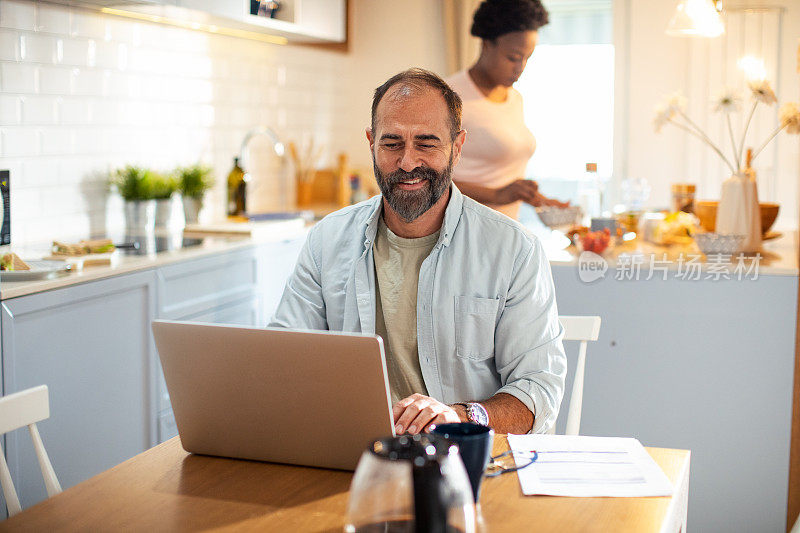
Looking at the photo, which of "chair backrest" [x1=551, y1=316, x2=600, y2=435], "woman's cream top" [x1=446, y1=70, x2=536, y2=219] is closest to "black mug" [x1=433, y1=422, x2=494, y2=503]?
"chair backrest" [x1=551, y1=316, x2=600, y2=435]

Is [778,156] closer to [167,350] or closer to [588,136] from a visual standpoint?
[588,136]

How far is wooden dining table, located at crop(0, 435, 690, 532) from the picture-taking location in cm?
113

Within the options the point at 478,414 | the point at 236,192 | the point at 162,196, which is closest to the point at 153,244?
the point at 162,196

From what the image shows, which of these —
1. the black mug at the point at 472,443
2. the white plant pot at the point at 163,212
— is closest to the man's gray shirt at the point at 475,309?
the black mug at the point at 472,443

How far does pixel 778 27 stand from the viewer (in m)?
5.06

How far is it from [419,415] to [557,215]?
2.13m

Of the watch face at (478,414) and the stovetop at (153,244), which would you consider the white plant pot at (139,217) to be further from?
the watch face at (478,414)

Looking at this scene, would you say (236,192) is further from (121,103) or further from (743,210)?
(743,210)

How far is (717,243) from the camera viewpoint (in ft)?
9.39

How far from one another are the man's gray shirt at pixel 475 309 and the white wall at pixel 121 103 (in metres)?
1.75

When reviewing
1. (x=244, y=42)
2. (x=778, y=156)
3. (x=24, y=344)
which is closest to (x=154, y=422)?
(x=24, y=344)

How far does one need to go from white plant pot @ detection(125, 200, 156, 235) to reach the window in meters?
2.69

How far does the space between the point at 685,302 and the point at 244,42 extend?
2.71 meters

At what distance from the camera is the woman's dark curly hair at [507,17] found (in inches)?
129
